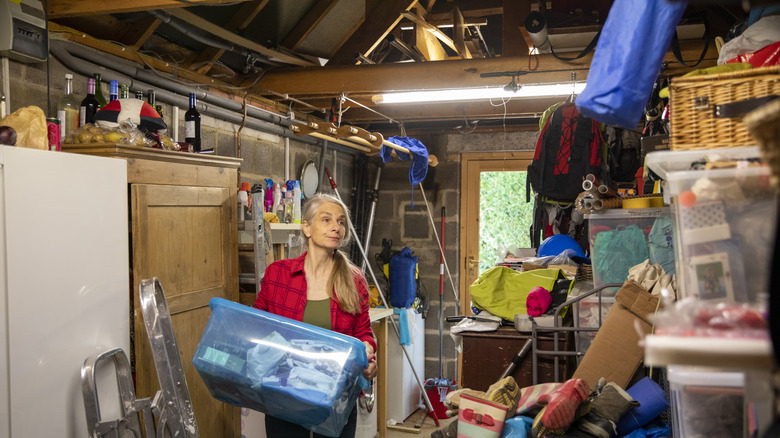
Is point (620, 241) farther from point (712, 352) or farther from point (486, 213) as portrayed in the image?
point (486, 213)

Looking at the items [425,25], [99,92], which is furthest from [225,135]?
[425,25]

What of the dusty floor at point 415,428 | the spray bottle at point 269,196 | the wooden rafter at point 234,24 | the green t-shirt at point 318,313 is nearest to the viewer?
the green t-shirt at point 318,313

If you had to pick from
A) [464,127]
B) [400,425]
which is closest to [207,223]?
[400,425]

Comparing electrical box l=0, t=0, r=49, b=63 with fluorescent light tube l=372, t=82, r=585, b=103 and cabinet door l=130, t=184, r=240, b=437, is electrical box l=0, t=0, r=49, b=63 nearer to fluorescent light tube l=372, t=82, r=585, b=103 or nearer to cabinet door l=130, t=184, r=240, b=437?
cabinet door l=130, t=184, r=240, b=437

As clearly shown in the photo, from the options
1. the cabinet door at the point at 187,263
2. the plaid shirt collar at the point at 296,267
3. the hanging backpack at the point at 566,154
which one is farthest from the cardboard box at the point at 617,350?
the cabinet door at the point at 187,263

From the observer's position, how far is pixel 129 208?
2.71 meters

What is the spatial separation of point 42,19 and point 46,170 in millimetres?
747

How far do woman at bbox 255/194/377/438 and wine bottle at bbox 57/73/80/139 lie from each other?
1.04 metres

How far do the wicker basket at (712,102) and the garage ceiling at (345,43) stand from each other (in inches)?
87.4

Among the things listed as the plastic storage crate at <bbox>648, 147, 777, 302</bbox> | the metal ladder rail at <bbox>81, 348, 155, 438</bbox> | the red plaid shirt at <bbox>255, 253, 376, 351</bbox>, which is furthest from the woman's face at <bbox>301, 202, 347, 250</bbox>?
the plastic storage crate at <bbox>648, 147, 777, 302</bbox>

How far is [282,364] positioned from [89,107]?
1488mm

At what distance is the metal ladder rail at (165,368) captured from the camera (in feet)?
8.04

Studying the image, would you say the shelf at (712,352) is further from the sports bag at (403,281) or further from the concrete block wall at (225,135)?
the sports bag at (403,281)

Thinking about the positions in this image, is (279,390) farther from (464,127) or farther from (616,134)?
(464,127)
